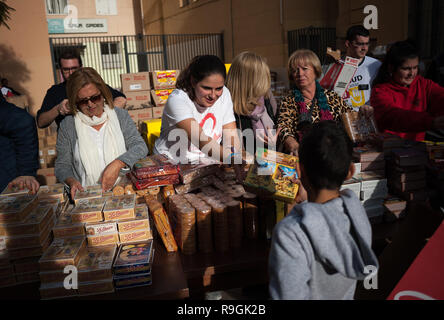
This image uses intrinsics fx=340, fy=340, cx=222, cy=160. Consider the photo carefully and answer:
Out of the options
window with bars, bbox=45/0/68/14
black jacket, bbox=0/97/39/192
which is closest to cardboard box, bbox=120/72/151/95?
black jacket, bbox=0/97/39/192

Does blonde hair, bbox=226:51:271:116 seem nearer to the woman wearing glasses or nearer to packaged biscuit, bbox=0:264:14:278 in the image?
the woman wearing glasses

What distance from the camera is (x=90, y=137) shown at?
2643mm

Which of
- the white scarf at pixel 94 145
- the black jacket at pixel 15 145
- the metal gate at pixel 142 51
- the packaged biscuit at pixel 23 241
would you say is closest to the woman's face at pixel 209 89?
the white scarf at pixel 94 145

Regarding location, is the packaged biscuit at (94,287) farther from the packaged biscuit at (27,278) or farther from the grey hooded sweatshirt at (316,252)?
the grey hooded sweatshirt at (316,252)

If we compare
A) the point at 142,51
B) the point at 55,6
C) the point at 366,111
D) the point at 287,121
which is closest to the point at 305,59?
the point at 287,121

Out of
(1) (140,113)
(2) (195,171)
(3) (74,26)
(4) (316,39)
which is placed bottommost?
(2) (195,171)

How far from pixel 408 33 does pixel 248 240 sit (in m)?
8.58

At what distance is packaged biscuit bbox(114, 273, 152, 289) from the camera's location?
64.7 inches

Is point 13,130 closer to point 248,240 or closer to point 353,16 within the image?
point 248,240

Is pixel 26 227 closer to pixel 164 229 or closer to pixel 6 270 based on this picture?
pixel 6 270

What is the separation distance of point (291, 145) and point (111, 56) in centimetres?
1981

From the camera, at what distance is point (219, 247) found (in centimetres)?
193

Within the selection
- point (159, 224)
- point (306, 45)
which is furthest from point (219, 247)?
point (306, 45)

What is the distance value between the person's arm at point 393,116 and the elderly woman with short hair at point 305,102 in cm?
29
